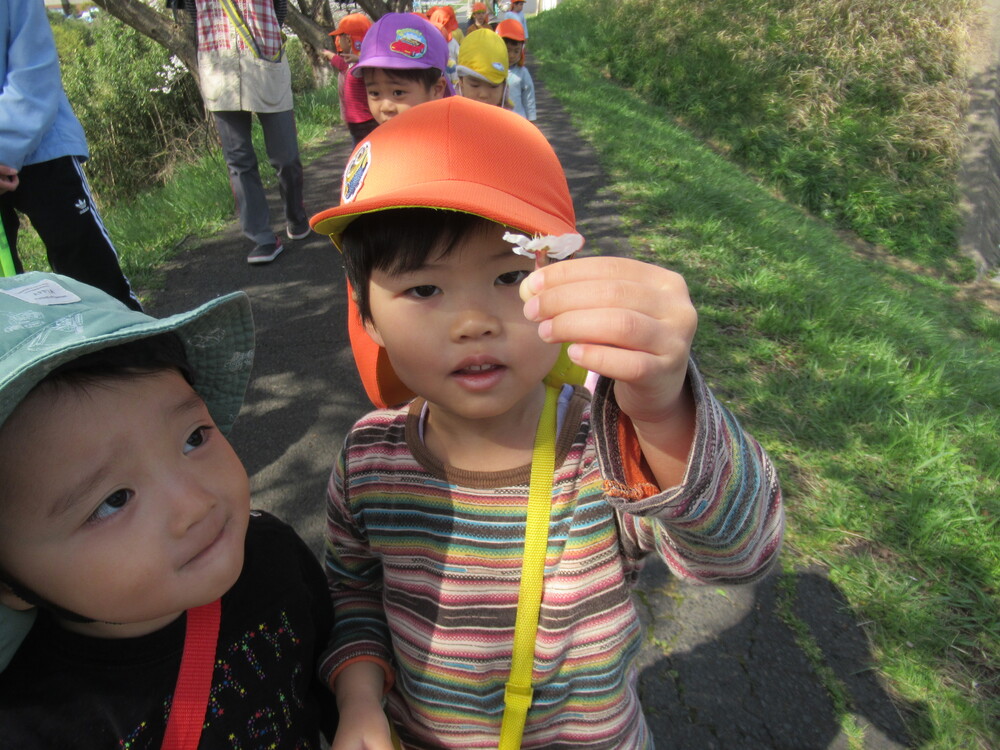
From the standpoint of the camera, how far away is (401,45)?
3963 millimetres

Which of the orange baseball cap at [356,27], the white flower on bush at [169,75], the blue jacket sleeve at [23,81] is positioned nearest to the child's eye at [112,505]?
the blue jacket sleeve at [23,81]

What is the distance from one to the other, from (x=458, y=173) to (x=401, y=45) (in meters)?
3.48

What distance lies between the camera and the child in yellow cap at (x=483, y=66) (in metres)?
→ 5.01

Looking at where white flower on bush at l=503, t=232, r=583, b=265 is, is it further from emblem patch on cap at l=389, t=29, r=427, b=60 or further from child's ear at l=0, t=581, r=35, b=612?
emblem patch on cap at l=389, t=29, r=427, b=60

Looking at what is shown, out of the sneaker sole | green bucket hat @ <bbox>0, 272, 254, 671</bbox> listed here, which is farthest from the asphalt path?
green bucket hat @ <bbox>0, 272, 254, 671</bbox>

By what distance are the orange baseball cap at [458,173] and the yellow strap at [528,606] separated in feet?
1.46

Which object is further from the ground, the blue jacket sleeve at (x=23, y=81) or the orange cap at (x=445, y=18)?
the blue jacket sleeve at (x=23, y=81)

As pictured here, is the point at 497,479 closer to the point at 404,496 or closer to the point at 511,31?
the point at 404,496

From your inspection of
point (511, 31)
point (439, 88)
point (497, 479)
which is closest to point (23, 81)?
point (439, 88)

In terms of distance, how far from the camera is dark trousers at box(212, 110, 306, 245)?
181 inches

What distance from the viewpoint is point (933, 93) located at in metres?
10.3

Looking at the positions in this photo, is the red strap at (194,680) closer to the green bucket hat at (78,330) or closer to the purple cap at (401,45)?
the green bucket hat at (78,330)

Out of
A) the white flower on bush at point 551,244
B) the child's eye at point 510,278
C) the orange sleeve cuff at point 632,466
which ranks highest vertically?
the white flower on bush at point 551,244

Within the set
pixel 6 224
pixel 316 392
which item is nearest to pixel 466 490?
pixel 316 392
